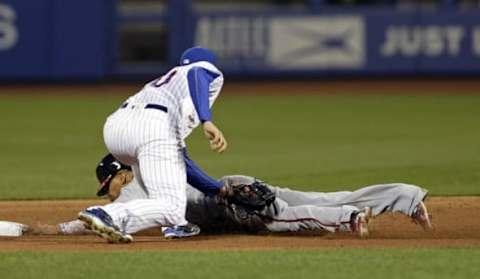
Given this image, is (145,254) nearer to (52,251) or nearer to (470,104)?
(52,251)

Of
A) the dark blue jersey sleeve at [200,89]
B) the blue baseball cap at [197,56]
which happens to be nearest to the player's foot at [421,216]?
the dark blue jersey sleeve at [200,89]

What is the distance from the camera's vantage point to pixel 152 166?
637 centimetres

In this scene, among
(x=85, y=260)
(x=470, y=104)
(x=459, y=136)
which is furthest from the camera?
(x=470, y=104)

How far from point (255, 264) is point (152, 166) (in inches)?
39.8

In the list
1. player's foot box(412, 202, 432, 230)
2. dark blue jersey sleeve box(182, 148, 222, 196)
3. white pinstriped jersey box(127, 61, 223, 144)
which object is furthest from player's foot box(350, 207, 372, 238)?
white pinstriped jersey box(127, 61, 223, 144)

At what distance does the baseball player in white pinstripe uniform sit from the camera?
6262 mm

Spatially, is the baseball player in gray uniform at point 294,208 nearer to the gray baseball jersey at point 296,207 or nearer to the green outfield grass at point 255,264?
the gray baseball jersey at point 296,207

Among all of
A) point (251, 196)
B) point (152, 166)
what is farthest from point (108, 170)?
point (251, 196)

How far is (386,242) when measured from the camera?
21.5ft

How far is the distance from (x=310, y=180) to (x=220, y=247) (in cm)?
391

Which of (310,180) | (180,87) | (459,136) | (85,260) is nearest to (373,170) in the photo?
(310,180)

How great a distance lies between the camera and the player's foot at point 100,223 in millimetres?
6121

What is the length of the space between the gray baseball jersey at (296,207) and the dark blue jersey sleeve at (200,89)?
0.66 metres

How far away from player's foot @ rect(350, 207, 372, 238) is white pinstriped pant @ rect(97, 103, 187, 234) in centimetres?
96
